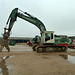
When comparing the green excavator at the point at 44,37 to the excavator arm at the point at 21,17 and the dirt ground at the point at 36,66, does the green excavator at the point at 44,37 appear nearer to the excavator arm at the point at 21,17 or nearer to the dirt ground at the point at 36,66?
the excavator arm at the point at 21,17

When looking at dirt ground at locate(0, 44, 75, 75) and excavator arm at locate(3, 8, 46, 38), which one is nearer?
dirt ground at locate(0, 44, 75, 75)

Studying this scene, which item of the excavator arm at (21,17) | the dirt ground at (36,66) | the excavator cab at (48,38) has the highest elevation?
the excavator arm at (21,17)

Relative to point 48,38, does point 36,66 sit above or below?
below

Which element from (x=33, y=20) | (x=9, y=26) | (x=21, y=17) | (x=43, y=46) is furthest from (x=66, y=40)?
(x=9, y=26)

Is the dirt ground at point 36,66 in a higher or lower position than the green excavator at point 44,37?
lower

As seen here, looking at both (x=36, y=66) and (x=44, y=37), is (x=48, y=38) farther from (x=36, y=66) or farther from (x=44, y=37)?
(x=36, y=66)

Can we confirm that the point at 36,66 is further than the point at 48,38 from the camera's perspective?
No

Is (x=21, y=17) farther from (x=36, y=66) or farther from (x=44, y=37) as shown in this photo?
(x=36, y=66)

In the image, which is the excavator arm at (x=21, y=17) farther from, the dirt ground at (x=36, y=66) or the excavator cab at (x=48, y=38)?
the dirt ground at (x=36, y=66)

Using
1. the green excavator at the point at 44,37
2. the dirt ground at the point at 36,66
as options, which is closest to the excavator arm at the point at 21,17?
the green excavator at the point at 44,37

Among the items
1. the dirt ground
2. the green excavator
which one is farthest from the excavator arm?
the dirt ground

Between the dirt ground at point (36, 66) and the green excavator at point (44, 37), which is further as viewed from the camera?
the green excavator at point (44, 37)

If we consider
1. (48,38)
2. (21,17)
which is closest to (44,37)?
(48,38)

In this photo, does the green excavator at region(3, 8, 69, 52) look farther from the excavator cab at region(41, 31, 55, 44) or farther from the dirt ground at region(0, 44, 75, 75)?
the dirt ground at region(0, 44, 75, 75)
